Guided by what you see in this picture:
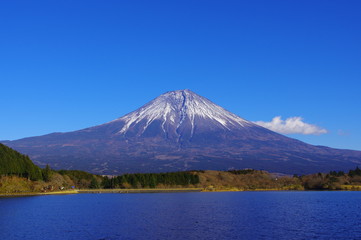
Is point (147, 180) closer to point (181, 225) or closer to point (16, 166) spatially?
point (16, 166)

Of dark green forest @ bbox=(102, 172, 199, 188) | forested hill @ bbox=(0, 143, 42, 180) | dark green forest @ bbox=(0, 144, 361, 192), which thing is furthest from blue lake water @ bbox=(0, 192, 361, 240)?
dark green forest @ bbox=(102, 172, 199, 188)

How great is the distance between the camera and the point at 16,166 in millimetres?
102625

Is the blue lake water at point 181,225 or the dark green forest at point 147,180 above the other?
the dark green forest at point 147,180

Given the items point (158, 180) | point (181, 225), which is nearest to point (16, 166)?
point (158, 180)

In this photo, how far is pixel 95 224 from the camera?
153 ft

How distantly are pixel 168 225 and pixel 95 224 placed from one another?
24.4 feet

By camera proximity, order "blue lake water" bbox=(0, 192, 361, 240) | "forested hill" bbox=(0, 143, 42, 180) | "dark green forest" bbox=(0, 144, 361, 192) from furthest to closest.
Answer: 1. "dark green forest" bbox=(0, 144, 361, 192)
2. "forested hill" bbox=(0, 143, 42, 180)
3. "blue lake water" bbox=(0, 192, 361, 240)

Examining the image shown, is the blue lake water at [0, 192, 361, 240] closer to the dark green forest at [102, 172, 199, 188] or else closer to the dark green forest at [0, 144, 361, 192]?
the dark green forest at [0, 144, 361, 192]

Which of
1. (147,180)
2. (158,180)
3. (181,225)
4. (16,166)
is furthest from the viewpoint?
(158,180)

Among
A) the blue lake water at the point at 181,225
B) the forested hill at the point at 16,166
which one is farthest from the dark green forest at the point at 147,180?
the blue lake water at the point at 181,225

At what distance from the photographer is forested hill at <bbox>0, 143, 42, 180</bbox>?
10031 cm

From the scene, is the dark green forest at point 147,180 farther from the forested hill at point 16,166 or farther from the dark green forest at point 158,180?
the forested hill at point 16,166

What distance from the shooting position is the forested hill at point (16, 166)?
100312 mm

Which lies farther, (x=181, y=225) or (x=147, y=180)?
(x=147, y=180)
